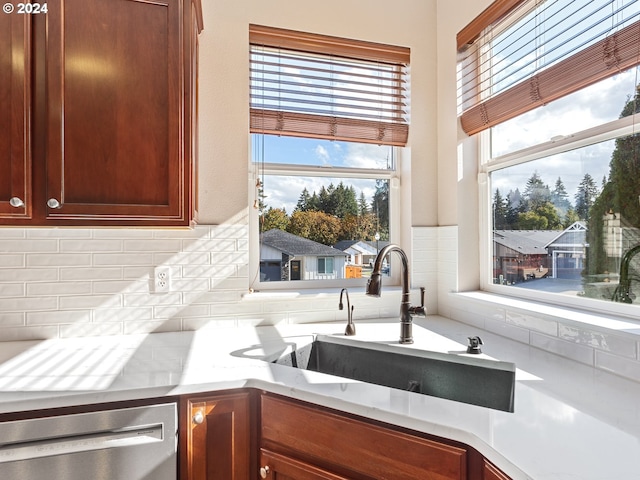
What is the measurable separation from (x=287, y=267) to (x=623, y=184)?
142 centimetres

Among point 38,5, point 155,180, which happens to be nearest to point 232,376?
point 155,180

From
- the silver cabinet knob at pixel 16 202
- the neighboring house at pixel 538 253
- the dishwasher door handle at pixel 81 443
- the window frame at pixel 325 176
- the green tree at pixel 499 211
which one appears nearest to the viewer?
the dishwasher door handle at pixel 81 443

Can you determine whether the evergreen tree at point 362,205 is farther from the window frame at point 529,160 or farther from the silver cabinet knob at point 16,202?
the silver cabinet knob at point 16,202

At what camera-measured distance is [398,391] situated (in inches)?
43.9

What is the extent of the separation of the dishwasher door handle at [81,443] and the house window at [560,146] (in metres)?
1.54

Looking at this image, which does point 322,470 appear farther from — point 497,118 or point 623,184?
point 497,118

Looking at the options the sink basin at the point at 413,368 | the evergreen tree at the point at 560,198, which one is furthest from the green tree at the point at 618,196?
the sink basin at the point at 413,368

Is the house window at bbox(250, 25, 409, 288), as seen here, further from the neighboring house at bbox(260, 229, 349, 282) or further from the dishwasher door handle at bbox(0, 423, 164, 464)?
the dishwasher door handle at bbox(0, 423, 164, 464)

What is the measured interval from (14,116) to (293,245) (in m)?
1.22

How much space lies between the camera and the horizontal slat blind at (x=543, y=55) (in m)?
A: 1.32

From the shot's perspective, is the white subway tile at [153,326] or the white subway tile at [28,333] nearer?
the white subway tile at [28,333]

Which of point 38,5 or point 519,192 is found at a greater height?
point 38,5

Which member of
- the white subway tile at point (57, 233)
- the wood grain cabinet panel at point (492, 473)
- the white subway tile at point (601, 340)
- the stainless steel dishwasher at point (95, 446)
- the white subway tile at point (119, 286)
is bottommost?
the stainless steel dishwasher at point (95, 446)

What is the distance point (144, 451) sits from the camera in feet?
3.79
